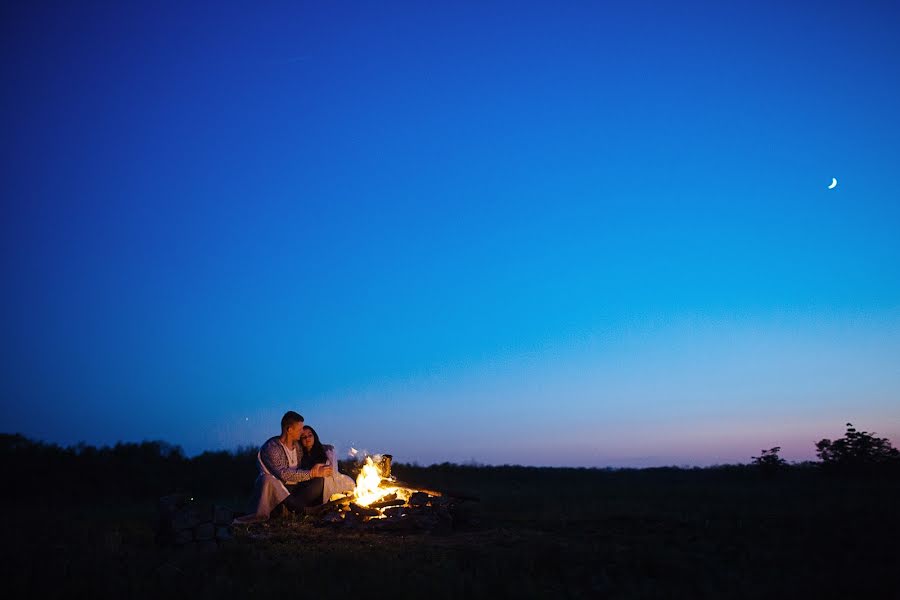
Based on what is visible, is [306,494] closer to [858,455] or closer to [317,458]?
[317,458]

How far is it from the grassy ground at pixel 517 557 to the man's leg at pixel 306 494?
0.35 metres

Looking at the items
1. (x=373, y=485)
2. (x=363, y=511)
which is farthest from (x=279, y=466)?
(x=373, y=485)

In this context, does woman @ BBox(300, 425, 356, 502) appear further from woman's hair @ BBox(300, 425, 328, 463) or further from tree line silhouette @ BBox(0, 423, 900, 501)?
tree line silhouette @ BBox(0, 423, 900, 501)

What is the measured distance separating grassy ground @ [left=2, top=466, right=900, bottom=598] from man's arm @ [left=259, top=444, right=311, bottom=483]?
→ 814 mm

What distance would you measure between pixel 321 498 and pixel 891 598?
9.92 m

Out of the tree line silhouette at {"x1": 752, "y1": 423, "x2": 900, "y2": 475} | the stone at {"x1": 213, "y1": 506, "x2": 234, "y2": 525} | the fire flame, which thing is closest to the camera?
the stone at {"x1": 213, "y1": 506, "x2": 234, "y2": 525}

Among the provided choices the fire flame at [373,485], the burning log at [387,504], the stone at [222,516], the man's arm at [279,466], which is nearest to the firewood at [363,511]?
the burning log at [387,504]

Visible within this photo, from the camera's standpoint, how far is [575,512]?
13.5 m

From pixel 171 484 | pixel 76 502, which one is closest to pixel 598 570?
pixel 76 502

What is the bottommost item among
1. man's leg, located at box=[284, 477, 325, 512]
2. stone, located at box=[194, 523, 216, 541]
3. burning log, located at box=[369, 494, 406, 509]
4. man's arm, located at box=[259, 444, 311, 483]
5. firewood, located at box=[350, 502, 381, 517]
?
stone, located at box=[194, 523, 216, 541]

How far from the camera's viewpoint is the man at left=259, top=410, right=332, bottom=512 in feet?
Result: 42.1

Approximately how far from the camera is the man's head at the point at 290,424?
13000mm

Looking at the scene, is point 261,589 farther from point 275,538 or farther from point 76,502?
point 76,502

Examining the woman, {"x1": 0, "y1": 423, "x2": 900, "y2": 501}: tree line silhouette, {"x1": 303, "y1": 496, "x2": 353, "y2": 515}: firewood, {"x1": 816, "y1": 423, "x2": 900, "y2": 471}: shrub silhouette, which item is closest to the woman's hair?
the woman
